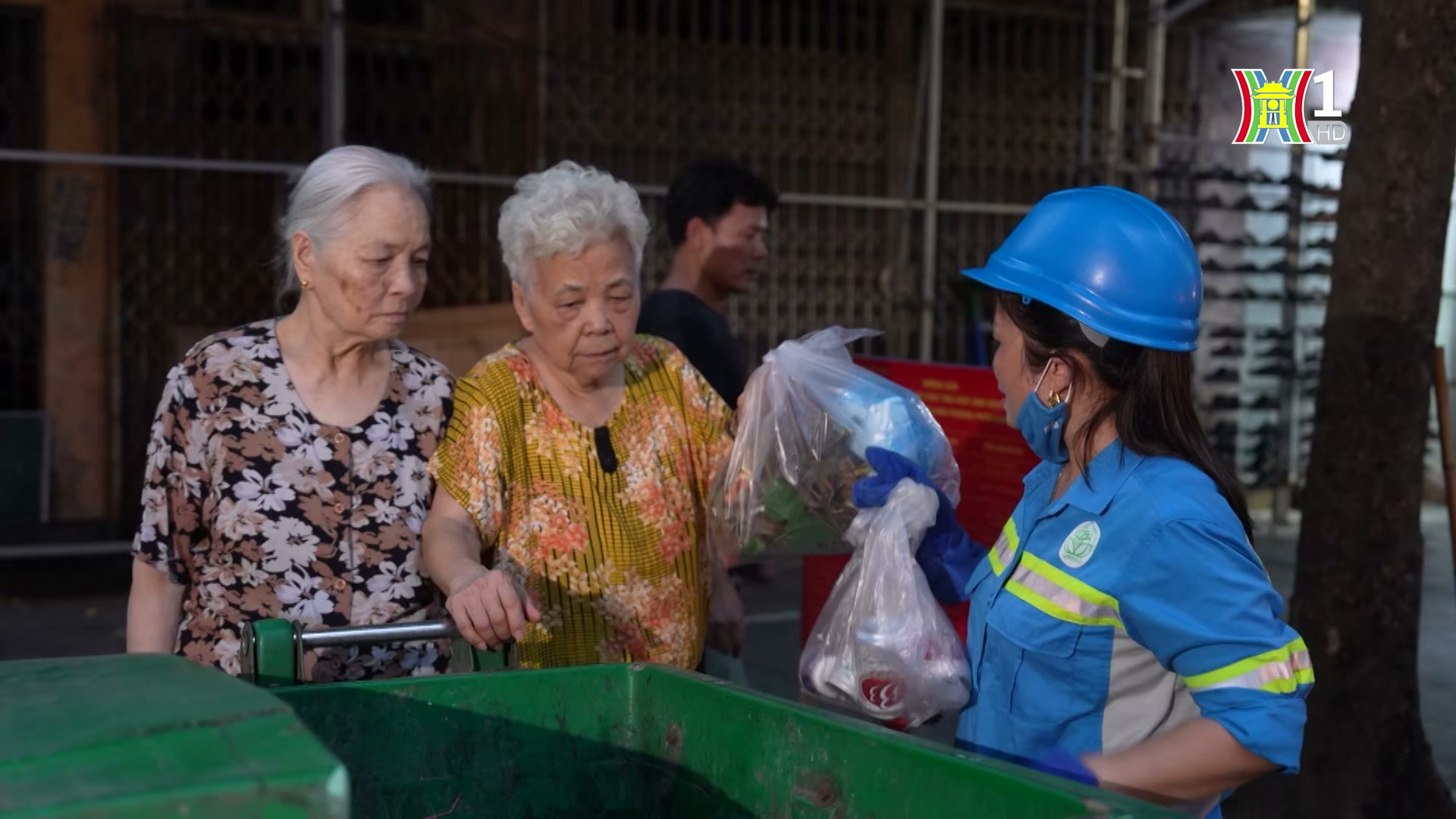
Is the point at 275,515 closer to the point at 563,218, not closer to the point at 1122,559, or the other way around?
the point at 563,218

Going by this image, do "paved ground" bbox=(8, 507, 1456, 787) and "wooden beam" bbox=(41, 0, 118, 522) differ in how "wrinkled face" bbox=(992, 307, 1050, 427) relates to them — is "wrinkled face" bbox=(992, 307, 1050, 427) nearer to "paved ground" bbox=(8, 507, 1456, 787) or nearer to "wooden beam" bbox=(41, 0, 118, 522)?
"paved ground" bbox=(8, 507, 1456, 787)

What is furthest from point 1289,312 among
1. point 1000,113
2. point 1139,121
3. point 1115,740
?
point 1115,740

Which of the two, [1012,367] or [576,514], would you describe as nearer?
[1012,367]

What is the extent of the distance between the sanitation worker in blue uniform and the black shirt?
183 centimetres

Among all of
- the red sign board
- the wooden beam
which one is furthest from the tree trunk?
the wooden beam

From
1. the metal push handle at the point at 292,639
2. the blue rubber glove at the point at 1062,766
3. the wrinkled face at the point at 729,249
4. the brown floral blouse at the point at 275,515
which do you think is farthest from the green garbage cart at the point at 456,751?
the wrinkled face at the point at 729,249

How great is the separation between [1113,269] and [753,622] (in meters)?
5.32

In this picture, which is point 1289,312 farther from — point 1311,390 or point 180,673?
point 180,673

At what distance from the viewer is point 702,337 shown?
3.79 meters

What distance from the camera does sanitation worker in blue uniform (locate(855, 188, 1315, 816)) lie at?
1.62 meters

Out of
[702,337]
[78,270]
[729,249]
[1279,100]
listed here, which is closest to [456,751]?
[702,337]

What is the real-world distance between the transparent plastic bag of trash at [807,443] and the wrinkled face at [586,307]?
261 millimetres

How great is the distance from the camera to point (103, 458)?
735cm

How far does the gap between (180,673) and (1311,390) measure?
894 centimetres
